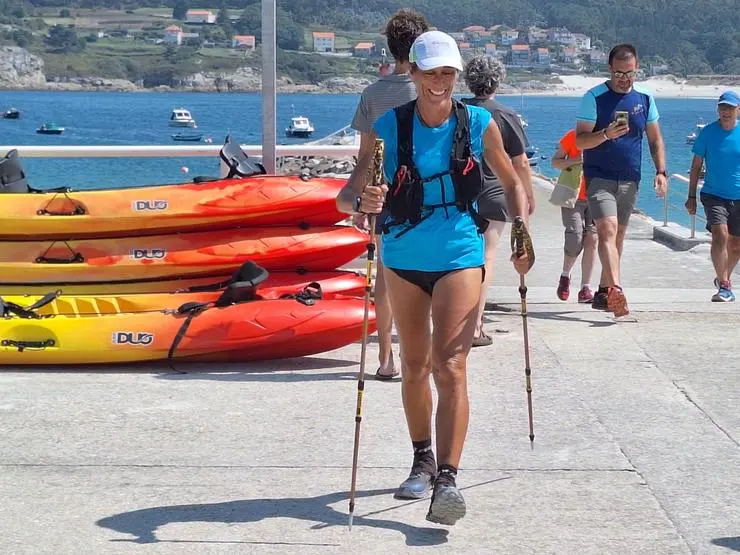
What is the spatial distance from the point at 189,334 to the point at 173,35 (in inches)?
6629

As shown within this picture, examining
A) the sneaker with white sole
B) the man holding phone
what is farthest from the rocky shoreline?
the sneaker with white sole

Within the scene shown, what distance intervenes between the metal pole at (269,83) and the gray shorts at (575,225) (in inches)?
106

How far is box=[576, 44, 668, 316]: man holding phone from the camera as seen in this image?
30.4 ft

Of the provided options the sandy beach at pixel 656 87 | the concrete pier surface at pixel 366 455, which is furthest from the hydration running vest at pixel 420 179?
the sandy beach at pixel 656 87

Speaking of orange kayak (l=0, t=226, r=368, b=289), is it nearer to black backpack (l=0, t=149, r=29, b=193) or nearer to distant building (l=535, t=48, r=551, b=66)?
black backpack (l=0, t=149, r=29, b=193)

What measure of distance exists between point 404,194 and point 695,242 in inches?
383

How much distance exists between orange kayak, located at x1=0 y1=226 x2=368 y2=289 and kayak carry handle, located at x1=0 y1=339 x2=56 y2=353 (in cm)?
92

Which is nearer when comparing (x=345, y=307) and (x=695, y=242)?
(x=345, y=307)

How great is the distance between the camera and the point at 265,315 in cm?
796

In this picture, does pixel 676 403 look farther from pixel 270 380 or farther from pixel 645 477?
pixel 270 380

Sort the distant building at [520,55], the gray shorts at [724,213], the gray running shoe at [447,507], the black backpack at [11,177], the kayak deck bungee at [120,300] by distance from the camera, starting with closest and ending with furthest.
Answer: the gray running shoe at [447,507]
the kayak deck bungee at [120,300]
the black backpack at [11,177]
the gray shorts at [724,213]
the distant building at [520,55]

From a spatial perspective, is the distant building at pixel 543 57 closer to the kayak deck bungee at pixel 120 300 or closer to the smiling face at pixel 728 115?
the smiling face at pixel 728 115

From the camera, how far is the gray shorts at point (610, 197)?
9.41 metres

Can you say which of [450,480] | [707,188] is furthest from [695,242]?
[450,480]
